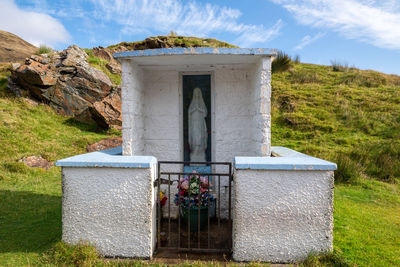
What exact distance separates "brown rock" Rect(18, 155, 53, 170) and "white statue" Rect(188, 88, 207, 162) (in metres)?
5.44

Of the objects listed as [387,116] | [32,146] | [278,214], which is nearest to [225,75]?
[278,214]

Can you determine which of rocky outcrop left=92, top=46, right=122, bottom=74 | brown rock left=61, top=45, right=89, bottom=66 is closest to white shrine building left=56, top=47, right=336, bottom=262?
brown rock left=61, top=45, right=89, bottom=66

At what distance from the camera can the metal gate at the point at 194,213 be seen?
11.6 feet

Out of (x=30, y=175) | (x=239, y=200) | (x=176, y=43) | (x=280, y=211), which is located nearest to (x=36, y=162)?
(x=30, y=175)

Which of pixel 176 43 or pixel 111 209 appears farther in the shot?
pixel 176 43

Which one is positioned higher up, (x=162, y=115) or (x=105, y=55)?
(x=105, y=55)

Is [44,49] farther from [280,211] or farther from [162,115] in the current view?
[280,211]

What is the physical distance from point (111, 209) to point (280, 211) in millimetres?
2283

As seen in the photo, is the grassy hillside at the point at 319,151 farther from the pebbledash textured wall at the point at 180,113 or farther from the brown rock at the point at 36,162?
the pebbledash textured wall at the point at 180,113

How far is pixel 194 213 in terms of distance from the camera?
4.22m

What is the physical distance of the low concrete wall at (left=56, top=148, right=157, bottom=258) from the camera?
3.25 meters

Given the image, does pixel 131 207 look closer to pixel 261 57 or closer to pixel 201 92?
pixel 201 92

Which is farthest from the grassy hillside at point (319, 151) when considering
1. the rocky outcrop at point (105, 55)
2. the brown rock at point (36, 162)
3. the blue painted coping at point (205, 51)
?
the rocky outcrop at point (105, 55)

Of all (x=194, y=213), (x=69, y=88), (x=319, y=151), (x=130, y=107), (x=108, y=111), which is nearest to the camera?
(x=130, y=107)
